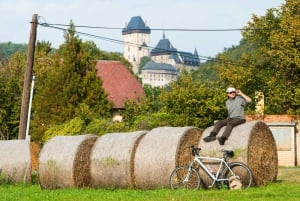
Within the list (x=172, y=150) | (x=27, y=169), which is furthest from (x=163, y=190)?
(x=27, y=169)

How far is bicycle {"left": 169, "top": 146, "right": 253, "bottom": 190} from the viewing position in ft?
53.0

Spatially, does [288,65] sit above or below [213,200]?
above

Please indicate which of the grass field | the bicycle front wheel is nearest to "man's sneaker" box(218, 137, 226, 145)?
the bicycle front wheel

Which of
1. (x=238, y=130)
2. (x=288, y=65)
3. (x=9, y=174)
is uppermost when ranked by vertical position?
(x=288, y=65)

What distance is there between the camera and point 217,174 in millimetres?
16234

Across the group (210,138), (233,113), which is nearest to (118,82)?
(233,113)

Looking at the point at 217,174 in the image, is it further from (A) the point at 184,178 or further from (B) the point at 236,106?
(B) the point at 236,106

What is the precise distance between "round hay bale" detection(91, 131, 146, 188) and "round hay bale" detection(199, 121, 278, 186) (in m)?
1.78

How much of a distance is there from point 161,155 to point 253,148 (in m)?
2.13

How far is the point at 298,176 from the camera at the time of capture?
71.0ft

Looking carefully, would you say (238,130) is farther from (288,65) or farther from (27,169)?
(288,65)

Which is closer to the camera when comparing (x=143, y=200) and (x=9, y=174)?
(x=143, y=200)

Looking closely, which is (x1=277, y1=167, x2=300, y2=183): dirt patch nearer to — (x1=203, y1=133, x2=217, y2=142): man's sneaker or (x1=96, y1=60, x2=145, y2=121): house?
(x1=203, y1=133, x2=217, y2=142): man's sneaker

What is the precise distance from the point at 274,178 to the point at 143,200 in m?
4.76
